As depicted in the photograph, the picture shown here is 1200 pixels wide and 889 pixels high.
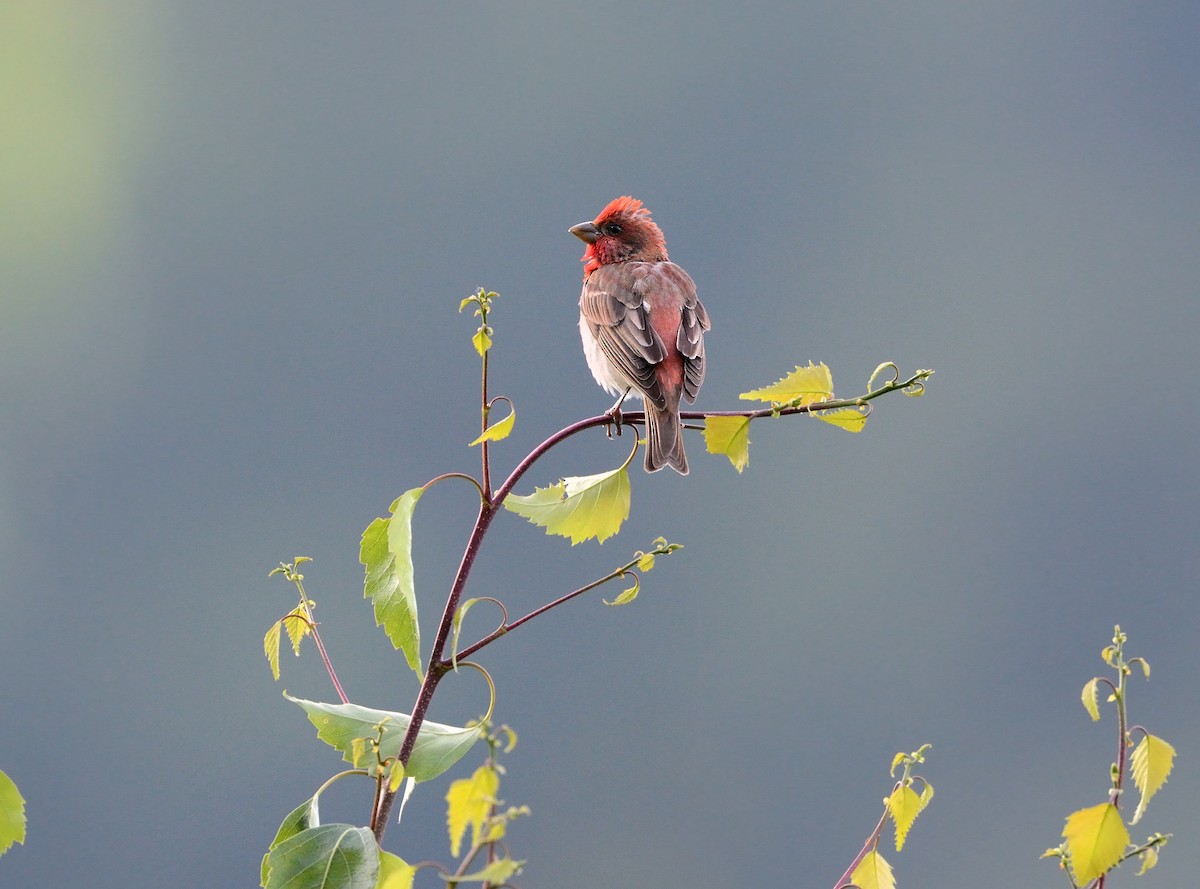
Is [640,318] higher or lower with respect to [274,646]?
higher

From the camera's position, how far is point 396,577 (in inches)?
49.1

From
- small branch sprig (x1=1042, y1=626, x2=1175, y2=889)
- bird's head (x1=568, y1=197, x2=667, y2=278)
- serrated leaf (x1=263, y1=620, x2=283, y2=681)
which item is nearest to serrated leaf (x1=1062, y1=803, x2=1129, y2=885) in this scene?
small branch sprig (x1=1042, y1=626, x2=1175, y2=889)

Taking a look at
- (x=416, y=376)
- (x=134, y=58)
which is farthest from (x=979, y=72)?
(x=134, y=58)

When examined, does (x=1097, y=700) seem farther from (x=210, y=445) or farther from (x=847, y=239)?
(x=847, y=239)

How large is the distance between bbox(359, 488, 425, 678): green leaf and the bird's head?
2277mm

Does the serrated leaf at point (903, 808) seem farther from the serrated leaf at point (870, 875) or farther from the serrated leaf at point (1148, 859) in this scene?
the serrated leaf at point (1148, 859)

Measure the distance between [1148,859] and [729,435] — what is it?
0.51m

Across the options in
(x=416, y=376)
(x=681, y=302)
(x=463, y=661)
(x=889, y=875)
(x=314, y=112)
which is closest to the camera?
(x=463, y=661)

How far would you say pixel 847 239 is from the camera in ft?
137

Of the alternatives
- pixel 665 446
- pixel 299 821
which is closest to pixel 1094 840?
pixel 299 821

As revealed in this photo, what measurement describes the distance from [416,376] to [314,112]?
51.5 ft

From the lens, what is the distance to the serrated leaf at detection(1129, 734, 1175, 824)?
3.33ft

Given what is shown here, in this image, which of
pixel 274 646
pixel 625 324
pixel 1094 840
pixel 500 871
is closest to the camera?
pixel 500 871

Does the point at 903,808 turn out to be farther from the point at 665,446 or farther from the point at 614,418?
the point at 665,446
